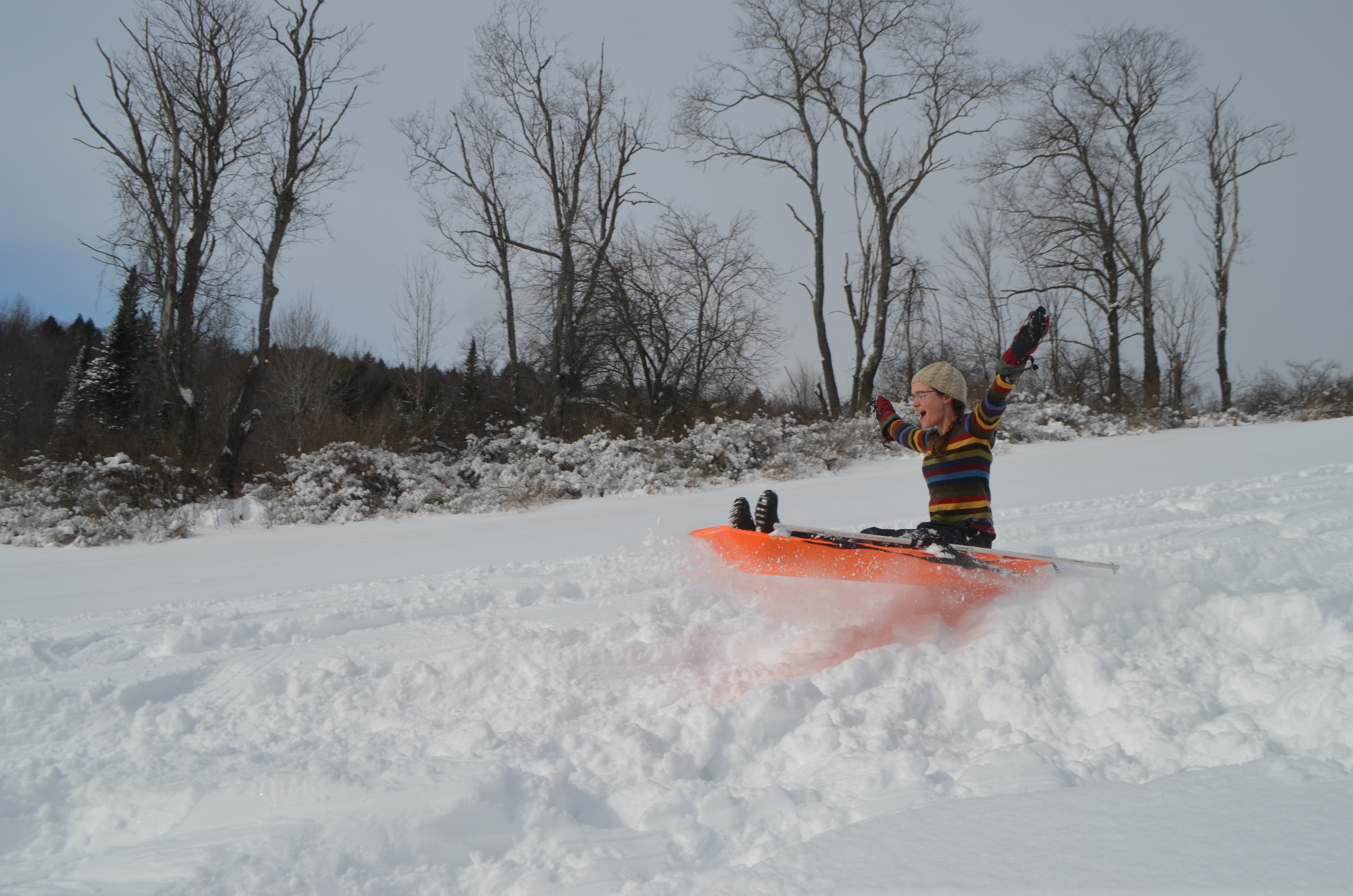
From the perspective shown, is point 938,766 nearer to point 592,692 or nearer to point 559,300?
point 592,692

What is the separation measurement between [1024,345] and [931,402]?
61 cm

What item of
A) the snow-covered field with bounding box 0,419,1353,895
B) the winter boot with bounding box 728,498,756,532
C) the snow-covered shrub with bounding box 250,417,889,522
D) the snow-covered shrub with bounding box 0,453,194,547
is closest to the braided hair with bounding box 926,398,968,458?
the snow-covered field with bounding box 0,419,1353,895

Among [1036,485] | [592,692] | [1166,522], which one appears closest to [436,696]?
[592,692]

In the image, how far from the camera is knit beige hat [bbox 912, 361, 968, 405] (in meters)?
4.24

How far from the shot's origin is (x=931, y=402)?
167 inches

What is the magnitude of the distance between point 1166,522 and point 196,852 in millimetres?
7545

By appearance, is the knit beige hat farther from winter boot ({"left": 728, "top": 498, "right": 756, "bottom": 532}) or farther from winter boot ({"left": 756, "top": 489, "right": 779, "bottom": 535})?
winter boot ({"left": 728, "top": 498, "right": 756, "bottom": 532})

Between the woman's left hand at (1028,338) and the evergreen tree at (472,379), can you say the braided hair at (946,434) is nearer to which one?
the woman's left hand at (1028,338)

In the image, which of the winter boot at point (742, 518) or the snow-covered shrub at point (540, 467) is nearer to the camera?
the winter boot at point (742, 518)

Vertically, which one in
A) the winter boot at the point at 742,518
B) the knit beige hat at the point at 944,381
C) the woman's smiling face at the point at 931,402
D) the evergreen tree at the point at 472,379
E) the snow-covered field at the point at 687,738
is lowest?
the snow-covered field at the point at 687,738

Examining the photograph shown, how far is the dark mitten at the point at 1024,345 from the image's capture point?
12.7 feet

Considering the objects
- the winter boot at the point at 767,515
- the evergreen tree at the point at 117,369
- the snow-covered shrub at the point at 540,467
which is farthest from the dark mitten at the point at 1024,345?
the evergreen tree at the point at 117,369

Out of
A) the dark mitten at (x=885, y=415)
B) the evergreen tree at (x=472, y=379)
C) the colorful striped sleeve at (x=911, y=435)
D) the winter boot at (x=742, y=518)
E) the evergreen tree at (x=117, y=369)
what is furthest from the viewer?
the evergreen tree at (x=117, y=369)

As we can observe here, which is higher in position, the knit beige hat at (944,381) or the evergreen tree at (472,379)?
the evergreen tree at (472,379)
